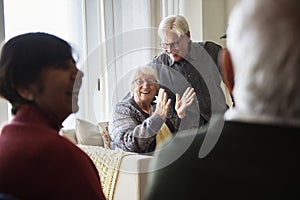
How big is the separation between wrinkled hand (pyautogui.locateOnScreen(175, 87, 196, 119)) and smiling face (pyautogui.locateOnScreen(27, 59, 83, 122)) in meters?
1.75

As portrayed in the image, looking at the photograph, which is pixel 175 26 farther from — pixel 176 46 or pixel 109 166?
pixel 109 166

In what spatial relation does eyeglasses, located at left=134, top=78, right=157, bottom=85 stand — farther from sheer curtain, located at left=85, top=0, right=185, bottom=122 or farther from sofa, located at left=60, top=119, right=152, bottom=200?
sheer curtain, located at left=85, top=0, right=185, bottom=122

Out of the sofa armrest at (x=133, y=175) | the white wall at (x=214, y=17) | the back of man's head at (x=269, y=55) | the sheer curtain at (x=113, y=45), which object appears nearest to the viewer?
the back of man's head at (x=269, y=55)

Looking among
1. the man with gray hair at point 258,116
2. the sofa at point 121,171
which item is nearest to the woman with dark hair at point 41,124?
the man with gray hair at point 258,116

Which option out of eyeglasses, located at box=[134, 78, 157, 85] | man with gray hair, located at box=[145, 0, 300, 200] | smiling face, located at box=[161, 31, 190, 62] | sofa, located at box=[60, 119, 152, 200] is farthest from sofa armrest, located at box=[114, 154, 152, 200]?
man with gray hair, located at box=[145, 0, 300, 200]

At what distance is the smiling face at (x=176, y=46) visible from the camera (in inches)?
122

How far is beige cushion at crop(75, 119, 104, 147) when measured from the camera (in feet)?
10.5

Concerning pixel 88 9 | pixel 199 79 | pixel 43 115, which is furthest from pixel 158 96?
pixel 43 115

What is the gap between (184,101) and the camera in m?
2.96

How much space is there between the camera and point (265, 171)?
83 cm

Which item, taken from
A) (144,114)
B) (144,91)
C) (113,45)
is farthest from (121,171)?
(113,45)

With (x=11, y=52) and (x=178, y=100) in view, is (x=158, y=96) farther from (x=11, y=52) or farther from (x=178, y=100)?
(x=11, y=52)

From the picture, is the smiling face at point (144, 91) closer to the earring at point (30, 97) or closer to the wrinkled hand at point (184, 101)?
the wrinkled hand at point (184, 101)

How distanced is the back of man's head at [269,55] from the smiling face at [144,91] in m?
2.10
